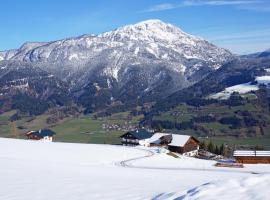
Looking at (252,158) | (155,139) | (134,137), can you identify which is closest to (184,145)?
(155,139)

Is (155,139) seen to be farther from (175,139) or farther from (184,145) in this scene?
(184,145)

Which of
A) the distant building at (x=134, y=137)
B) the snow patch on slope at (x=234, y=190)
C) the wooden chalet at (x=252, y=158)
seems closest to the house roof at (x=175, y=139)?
the distant building at (x=134, y=137)

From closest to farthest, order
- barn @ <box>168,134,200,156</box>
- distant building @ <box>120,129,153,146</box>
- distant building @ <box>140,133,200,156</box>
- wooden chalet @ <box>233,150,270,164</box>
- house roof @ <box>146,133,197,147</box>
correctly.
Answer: wooden chalet @ <box>233,150,270,164</box>
barn @ <box>168,134,200,156</box>
distant building @ <box>140,133,200,156</box>
house roof @ <box>146,133,197,147</box>
distant building @ <box>120,129,153,146</box>

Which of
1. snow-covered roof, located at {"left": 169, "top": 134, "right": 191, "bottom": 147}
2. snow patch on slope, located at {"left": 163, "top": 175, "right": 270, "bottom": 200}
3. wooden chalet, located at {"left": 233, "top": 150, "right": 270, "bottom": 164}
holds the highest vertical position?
snow patch on slope, located at {"left": 163, "top": 175, "right": 270, "bottom": 200}

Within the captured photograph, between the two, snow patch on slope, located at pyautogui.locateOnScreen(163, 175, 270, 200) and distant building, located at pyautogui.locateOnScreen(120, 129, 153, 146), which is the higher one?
snow patch on slope, located at pyautogui.locateOnScreen(163, 175, 270, 200)

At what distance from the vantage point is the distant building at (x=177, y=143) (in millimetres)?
119375

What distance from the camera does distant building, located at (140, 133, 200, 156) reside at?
119 meters

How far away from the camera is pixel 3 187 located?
28688 millimetres

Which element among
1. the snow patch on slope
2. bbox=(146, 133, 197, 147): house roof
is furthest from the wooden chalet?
the snow patch on slope

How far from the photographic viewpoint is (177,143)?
121m

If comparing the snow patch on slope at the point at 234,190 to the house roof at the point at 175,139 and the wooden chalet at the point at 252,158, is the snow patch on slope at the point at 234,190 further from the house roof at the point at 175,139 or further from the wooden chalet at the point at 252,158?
the house roof at the point at 175,139

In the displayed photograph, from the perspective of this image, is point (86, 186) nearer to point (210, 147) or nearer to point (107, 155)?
point (107, 155)

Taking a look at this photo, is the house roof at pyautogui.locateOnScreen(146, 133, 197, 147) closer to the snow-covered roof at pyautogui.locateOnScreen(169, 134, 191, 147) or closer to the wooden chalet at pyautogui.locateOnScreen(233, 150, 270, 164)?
the snow-covered roof at pyautogui.locateOnScreen(169, 134, 191, 147)

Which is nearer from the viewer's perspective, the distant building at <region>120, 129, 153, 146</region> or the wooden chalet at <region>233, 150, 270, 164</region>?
the wooden chalet at <region>233, 150, 270, 164</region>
